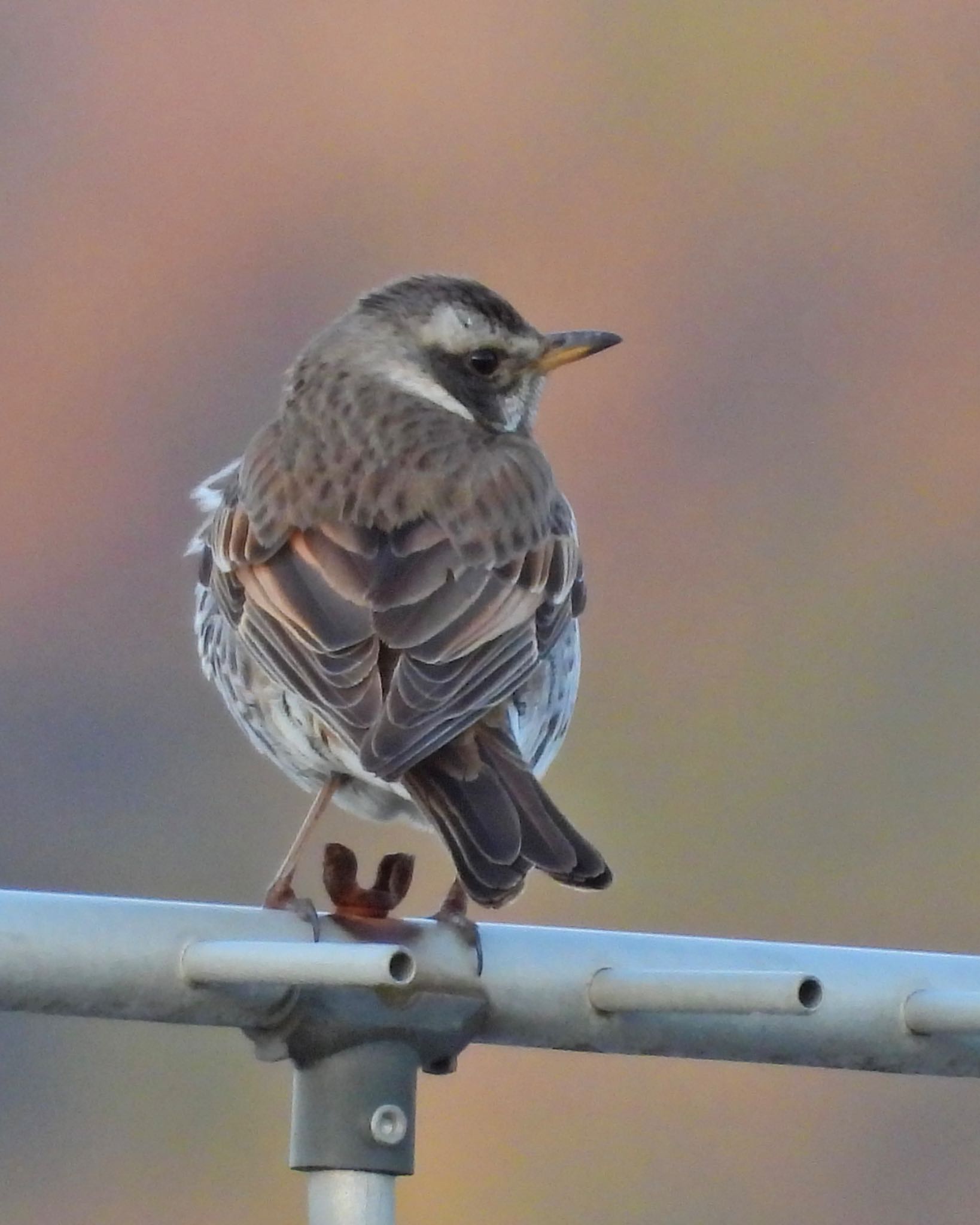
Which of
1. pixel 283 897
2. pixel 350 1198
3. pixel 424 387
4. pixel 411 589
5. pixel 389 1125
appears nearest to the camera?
pixel 350 1198

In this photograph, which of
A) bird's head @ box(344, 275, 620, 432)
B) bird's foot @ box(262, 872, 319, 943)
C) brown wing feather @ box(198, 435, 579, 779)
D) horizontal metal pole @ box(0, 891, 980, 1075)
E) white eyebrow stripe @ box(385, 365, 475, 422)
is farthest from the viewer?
bird's head @ box(344, 275, 620, 432)

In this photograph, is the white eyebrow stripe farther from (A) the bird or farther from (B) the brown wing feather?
(B) the brown wing feather

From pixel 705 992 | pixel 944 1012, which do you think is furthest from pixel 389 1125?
pixel 944 1012

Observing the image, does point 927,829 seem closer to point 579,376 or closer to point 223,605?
point 579,376

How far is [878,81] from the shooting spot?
48938 millimetres

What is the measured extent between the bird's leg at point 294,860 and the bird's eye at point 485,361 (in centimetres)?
160

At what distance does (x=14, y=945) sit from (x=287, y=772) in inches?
109

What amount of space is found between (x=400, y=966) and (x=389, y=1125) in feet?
1.11

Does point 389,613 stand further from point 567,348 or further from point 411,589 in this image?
point 567,348

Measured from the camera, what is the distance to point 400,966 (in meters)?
4.37

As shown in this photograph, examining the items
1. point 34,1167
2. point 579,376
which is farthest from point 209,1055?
point 579,376

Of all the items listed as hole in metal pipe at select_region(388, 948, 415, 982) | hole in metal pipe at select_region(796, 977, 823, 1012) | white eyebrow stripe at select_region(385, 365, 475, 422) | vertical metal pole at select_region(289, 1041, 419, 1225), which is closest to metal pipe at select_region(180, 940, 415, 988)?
hole in metal pipe at select_region(388, 948, 415, 982)

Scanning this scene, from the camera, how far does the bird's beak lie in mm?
8227

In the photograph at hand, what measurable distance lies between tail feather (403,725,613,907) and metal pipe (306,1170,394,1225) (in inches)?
45.1
